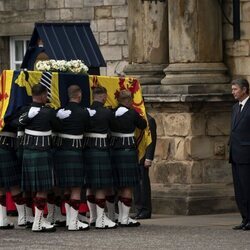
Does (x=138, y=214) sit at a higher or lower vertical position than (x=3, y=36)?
lower

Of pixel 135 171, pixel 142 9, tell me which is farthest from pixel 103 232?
pixel 142 9

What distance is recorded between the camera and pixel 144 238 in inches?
602

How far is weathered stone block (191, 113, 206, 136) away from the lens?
18734mm

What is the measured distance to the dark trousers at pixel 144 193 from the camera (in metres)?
18.2

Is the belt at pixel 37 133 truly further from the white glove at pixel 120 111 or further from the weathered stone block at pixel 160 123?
the weathered stone block at pixel 160 123

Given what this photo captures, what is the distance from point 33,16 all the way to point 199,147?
5362 millimetres

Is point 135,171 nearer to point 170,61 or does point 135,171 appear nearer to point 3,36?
point 170,61

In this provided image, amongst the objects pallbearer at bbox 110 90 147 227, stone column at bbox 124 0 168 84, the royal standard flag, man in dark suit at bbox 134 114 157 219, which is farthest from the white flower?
stone column at bbox 124 0 168 84

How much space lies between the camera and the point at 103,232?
16.0 metres

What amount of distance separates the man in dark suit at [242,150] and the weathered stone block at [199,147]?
2249mm

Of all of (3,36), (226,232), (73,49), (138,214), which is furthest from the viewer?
(3,36)

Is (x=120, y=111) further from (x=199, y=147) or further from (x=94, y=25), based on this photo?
(x=94, y=25)

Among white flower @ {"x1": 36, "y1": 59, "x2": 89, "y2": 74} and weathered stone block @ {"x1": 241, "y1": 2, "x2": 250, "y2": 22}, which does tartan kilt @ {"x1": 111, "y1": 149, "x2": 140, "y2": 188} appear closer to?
white flower @ {"x1": 36, "y1": 59, "x2": 89, "y2": 74}

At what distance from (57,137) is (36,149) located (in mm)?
413
